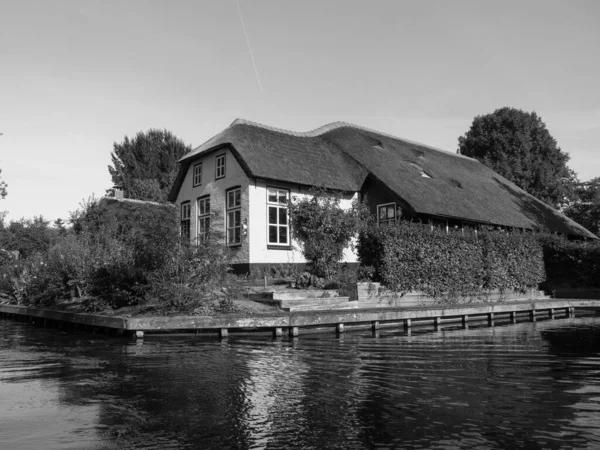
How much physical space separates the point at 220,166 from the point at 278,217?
11.9ft

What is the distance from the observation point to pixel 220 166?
2250 centimetres

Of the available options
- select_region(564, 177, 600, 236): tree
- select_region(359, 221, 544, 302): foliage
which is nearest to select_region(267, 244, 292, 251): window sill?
select_region(359, 221, 544, 302): foliage

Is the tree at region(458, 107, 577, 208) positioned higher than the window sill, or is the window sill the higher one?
the tree at region(458, 107, 577, 208)

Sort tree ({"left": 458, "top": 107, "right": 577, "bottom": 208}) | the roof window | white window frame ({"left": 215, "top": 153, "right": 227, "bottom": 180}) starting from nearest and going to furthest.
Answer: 1. white window frame ({"left": 215, "top": 153, "right": 227, "bottom": 180})
2. the roof window
3. tree ({"left": 458, "top": 107, "right": 577, "bottom": 208})

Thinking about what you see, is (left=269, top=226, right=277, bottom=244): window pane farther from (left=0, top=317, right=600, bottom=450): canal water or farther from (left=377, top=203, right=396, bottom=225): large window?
(left=0, top=317, right=600, bottom=450): canal water

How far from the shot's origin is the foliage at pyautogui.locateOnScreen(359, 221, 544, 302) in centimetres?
1759

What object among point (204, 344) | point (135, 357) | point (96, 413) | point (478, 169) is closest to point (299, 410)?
point (96, 413)

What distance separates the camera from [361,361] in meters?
9.29

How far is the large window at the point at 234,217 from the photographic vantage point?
2092cm

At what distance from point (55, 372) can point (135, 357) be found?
1642mm

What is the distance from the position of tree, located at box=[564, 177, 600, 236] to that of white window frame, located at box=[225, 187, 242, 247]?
30.1 m

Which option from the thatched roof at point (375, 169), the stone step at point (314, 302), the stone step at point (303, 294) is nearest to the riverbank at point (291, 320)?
the stone step at point (314, 302)

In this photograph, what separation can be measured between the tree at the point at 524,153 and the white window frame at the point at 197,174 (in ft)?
102

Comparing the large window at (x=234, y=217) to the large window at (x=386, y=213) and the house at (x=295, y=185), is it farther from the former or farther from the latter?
the large window at (x=386, y=213)
